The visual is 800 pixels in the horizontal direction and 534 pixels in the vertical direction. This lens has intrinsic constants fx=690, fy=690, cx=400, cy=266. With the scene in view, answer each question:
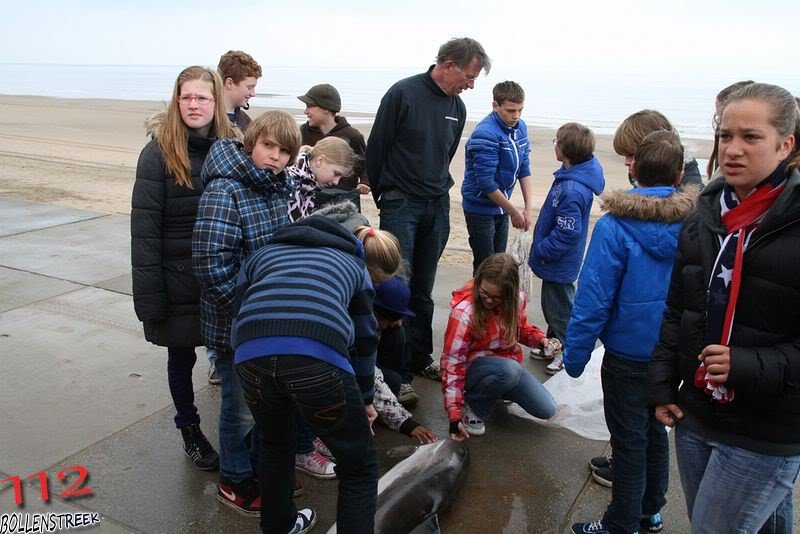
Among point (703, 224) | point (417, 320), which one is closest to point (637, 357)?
point (703, 224)

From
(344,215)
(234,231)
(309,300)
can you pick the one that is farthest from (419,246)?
(309,300)

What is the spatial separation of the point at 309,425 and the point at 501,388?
1.59 meters

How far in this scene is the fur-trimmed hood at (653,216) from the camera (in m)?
2.68

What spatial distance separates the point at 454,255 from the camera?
25.8 feet

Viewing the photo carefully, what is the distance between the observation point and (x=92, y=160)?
16.5 metres

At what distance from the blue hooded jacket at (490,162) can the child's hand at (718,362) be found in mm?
2995

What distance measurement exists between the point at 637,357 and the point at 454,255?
201 inches

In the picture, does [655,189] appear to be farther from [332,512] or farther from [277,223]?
[332,512]

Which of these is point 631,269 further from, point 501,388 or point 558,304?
point 558,304

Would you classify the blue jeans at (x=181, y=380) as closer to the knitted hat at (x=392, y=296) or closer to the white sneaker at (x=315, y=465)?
the white sneaker at (x=315, y=465)

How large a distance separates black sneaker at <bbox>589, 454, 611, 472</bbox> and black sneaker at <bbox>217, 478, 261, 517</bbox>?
165 cm

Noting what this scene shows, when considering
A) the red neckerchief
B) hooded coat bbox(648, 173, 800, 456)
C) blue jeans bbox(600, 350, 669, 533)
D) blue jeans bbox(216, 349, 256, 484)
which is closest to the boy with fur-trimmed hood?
blue jeans bbox(216, 349, 256, 484)

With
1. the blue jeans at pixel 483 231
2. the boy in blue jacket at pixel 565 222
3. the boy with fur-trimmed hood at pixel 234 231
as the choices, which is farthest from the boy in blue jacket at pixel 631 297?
the blue jeans at pixel 483 231

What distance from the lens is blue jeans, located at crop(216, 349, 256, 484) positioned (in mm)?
3115
